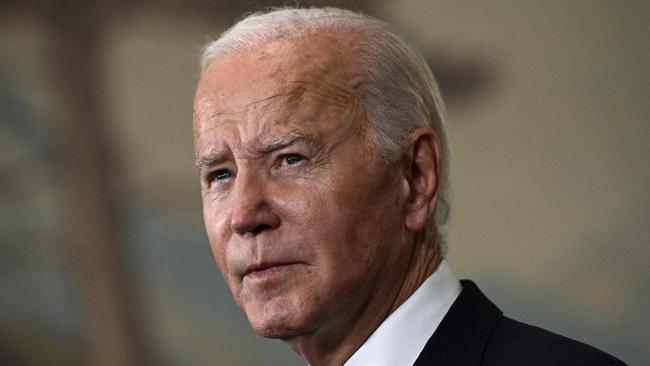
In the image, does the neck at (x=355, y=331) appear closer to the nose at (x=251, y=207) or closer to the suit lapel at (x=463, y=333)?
the suit lapel at (x=463, y=333)

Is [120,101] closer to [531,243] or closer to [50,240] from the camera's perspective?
[50,240]

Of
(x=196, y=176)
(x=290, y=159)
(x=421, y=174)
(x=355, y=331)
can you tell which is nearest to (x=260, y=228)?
(x=290, y=159)

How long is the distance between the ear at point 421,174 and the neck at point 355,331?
3.6 inches

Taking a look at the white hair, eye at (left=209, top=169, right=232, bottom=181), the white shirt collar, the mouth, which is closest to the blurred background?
the white hair

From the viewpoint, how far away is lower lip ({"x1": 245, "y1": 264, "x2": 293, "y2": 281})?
7.84 ft

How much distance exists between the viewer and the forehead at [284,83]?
2471 millimetres

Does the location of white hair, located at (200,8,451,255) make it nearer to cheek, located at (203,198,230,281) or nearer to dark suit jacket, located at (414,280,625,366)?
dark suit jacket, located at (414,280,625,366)

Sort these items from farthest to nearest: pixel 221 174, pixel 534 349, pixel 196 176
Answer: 1. pixel 196 176
2. pixel 221 174
3. pixel 534 349

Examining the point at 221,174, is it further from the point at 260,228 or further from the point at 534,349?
the point at 534,349

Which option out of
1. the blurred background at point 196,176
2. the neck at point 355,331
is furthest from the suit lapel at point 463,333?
the blurred background at point 196,176

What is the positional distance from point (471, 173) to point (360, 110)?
8.47 feet

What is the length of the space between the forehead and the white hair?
0.09 ft

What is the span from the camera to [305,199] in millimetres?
2408

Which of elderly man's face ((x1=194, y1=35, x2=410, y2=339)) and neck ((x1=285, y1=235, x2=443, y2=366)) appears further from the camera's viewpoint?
neck ((x1=285, y1=235, x2=443, y2=366))
